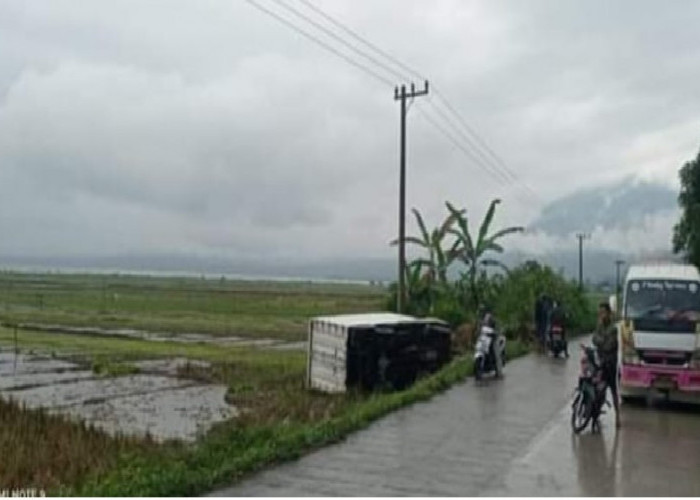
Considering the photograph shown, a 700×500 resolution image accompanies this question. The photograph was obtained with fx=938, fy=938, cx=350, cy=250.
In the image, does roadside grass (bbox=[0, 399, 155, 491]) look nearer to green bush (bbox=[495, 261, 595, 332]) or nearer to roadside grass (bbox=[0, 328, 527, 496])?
roadside grass (bbox=[0, 328, 527, 496])

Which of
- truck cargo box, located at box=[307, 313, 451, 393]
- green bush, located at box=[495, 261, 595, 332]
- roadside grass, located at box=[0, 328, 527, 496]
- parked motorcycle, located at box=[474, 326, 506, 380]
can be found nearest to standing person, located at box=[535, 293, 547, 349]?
green bush, located at box=[495, 261, 595, 332]

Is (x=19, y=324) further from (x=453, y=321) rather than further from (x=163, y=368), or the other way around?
(x=453, y=321)

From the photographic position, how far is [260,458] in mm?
10086

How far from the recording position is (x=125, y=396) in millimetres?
22281

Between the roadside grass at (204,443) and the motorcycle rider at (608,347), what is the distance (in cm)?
335

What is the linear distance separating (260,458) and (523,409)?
6.99 metres

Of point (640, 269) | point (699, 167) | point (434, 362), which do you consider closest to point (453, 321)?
point (434, 362)

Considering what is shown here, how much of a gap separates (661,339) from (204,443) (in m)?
8.79

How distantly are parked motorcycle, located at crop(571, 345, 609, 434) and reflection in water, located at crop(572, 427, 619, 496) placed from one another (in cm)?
25

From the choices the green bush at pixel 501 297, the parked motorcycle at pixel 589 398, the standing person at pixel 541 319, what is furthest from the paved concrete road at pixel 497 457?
the green bush at pixel 501 297

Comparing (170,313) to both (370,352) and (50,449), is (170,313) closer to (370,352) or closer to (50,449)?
(370,352)

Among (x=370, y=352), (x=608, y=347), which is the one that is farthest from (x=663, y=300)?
(x=370, y=352)

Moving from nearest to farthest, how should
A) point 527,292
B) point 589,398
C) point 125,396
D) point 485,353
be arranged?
point 589,398 → point 485,353 → point 125,396 → point 527,292

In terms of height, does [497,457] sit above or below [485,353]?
below
